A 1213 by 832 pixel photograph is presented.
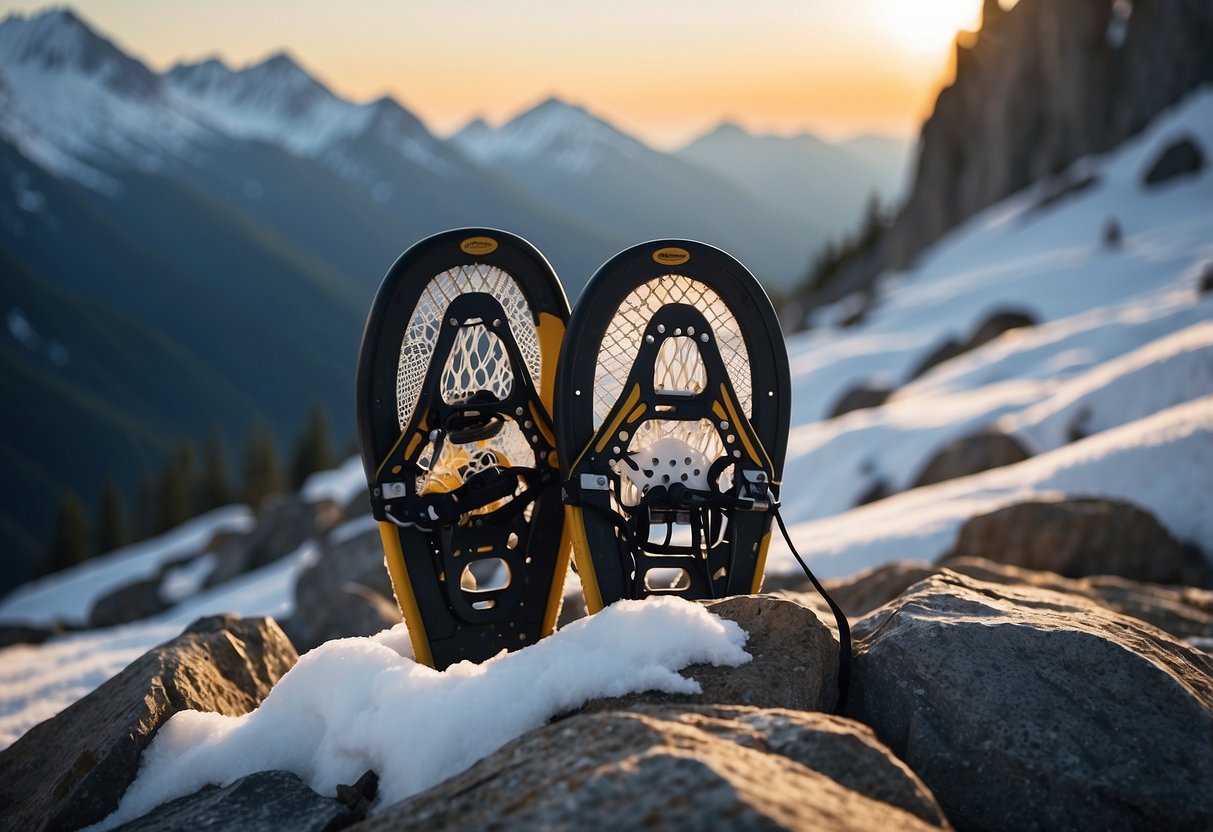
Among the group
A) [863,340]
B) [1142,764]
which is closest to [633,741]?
[1142,764]

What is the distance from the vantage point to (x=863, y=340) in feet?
90.9

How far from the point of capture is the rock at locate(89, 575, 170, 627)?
2353 centimetres

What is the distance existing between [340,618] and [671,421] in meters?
3.76

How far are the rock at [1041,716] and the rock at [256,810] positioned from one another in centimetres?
156

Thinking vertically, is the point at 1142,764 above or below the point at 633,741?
below

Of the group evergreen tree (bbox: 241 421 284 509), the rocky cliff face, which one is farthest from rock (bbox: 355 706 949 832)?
evergreen tree (bbox: 241 421 284 509)

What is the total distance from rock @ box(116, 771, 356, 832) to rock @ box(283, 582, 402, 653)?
140 inches

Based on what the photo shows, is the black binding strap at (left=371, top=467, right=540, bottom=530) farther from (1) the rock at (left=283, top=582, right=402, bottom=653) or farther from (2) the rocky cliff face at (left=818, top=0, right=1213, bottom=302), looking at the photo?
(2) the rocky cliff face at (left=818, top=0, right=1213, bottom=302)

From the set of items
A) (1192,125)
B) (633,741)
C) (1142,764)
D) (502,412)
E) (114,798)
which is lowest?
(114,798)

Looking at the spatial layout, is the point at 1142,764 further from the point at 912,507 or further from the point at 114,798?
the point at 912,507

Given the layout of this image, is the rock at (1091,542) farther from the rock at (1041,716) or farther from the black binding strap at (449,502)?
the black binding strap at (449,502)

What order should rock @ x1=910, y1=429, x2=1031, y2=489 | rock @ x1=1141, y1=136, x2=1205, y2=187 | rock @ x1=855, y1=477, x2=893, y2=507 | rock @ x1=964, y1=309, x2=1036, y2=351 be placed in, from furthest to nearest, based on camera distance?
rock @ x1=1141, y1=136, x2=1205, y2=187 → rock @ x1=964, y1=309, x2=1036, y2=351 → rock @ x1=855, y1=477, x2=893, y2=507 → rock @ x1=910, y1=429, x2=1031, y2=489

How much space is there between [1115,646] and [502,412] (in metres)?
2.24

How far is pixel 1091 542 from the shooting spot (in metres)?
6.41
